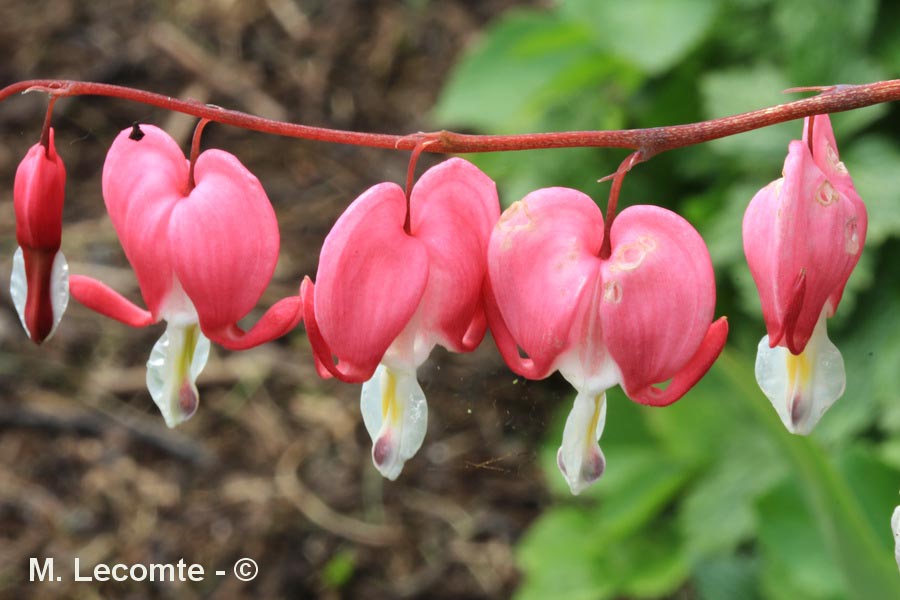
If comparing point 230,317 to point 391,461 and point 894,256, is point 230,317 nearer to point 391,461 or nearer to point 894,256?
point 391,461

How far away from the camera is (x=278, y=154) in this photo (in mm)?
2936

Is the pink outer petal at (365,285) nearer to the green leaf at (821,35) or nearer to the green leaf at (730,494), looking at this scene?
the green leaf at (730,494)

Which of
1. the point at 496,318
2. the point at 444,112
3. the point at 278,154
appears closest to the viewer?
the point at 496,318

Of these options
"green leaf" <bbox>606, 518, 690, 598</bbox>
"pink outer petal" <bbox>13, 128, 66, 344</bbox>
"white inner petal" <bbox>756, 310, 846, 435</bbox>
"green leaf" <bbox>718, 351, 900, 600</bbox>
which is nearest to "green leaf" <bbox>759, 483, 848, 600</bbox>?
"green leaf" <bbox>718, 351, 900, 600</bbox>

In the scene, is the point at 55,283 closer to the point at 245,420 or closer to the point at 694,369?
the point at 694,369

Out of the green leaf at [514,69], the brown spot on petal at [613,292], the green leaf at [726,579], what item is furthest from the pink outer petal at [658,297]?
the green leaf at [514,69]

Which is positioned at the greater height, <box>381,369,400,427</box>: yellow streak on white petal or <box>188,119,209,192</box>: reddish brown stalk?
<box>188,119,209,192</box>: reddish brown stalk

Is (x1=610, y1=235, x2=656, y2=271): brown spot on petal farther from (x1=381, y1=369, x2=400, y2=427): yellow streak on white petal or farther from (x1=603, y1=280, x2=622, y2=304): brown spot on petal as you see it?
(x1=381, y1=369, x2=400, y2=427): yellow streak on white petal

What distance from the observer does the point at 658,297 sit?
77 centimetres

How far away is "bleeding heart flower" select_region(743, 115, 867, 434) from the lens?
761 mm

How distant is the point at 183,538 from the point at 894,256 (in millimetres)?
1451

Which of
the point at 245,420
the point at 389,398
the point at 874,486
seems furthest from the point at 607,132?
the point at 245,420

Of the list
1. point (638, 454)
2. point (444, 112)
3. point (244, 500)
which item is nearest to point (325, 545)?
point (244, 500)

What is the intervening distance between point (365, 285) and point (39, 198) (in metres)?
0.26
